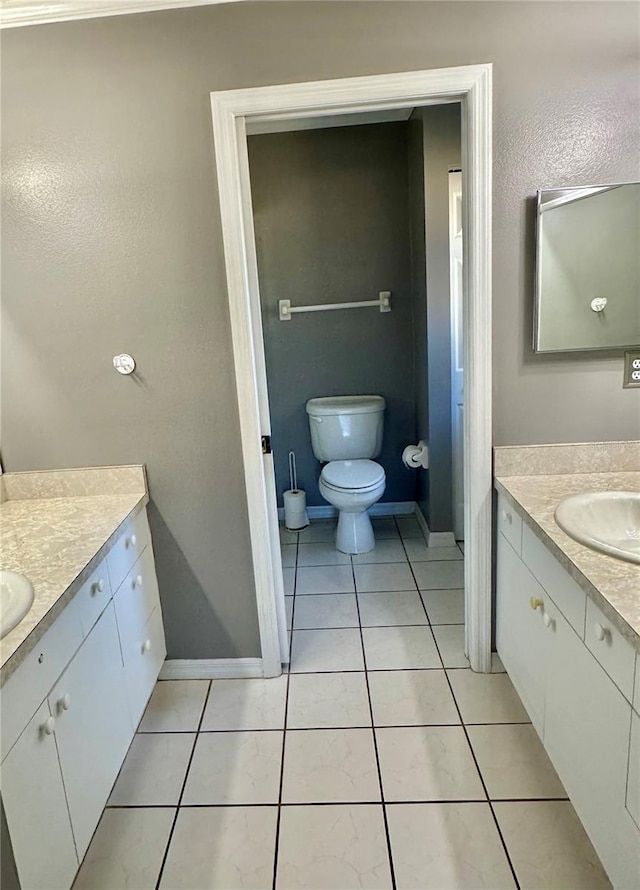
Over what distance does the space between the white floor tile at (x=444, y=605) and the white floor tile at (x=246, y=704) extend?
0.74 metres

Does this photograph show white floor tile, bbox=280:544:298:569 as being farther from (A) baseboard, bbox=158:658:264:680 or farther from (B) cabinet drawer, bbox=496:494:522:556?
(B) cabinet drawer, bbox=496:494:522:556

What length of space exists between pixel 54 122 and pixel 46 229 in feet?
1.04

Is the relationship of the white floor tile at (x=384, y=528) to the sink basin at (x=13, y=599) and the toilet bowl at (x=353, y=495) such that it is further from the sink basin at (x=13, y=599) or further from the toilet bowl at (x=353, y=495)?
the sink basin at (x=13, y=599)

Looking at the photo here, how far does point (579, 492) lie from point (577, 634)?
0.53m

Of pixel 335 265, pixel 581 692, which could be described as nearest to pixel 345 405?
pixel 335 265

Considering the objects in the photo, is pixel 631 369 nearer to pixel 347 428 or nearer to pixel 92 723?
pixel 347 428

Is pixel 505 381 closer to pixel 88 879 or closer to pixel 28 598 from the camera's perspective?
pixel 28 598

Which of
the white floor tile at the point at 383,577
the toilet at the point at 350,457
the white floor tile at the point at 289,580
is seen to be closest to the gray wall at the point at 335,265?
the toilet at the point at 350,457

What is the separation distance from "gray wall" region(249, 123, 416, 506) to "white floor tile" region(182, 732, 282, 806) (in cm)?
200

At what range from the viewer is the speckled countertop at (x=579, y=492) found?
41.9 inches

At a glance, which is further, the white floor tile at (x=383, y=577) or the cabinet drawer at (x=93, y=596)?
the white floor tile at (x=383, y=577)

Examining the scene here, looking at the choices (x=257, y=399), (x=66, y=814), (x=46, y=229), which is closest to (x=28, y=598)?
(x=66, y=814)

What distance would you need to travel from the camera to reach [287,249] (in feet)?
10.6

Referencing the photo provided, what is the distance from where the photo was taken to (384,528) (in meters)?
3.36
